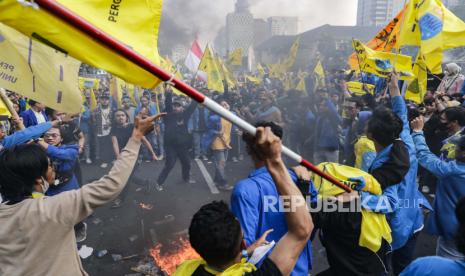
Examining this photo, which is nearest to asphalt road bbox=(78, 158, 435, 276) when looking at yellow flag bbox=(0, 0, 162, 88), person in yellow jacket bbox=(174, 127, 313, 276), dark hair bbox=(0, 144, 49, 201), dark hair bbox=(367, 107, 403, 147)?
dark hair bbox=(367, 107, 403, 147)

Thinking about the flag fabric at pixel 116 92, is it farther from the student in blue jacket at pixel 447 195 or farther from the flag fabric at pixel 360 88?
the student in blue jacket at pixel 447 195

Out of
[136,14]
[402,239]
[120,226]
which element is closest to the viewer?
[136,14]

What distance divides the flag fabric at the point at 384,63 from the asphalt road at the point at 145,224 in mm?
2507

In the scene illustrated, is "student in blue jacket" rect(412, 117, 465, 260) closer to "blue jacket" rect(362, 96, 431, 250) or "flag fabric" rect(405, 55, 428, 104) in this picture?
"blue jacket" rect(362, 96, 431, 250)

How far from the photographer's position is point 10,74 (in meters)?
2.72

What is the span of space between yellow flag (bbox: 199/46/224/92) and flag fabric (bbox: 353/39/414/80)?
4.99 m

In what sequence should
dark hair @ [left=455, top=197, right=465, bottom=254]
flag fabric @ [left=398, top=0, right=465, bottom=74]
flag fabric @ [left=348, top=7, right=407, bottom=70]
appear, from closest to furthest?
dark hair @ [left=455, top=197, right=465, bottom=254] < flag fabric @ [left=398, top=0, right=465, bottom=74] < flag fabric @ [left=348, top=7, right=407, bottom=70]

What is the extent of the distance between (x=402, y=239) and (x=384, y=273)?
63cm

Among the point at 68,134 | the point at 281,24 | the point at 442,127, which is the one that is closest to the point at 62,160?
the point at 68,134

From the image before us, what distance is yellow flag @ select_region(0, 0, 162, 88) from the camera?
5.10 ft

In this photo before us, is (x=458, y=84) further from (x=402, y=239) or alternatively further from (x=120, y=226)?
(x=120, y=226)

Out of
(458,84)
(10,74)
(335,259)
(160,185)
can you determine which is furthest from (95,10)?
(458,84)

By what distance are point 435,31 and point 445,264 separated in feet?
13.3

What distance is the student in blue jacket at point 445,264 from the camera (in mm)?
1468
